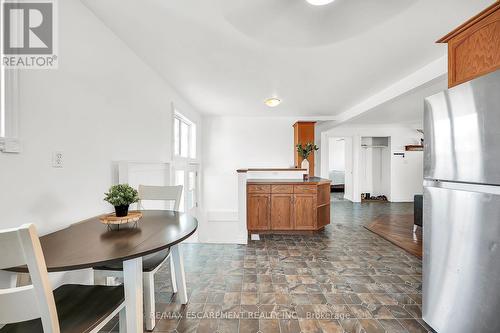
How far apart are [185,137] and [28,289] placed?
425 cm

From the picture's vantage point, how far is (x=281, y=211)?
3828 mm

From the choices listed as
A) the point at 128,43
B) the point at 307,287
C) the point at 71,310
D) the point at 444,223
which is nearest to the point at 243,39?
the point at 128,43

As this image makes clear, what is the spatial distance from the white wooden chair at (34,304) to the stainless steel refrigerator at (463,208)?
1.98m

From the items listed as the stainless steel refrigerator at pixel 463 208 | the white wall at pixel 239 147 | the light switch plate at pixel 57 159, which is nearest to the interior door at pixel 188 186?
the white wall at pixel 239 147

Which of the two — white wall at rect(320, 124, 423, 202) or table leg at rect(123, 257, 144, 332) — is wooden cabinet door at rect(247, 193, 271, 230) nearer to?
table leg at rect(123, 257, 144, 332)

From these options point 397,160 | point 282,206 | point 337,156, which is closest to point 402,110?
point 397,160

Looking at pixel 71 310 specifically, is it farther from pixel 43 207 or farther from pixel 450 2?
pixel 450 2

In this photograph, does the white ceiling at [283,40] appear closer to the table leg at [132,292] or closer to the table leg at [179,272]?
the table leg at [132,292]

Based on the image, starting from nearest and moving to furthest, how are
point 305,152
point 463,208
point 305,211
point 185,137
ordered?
point 463,208 → point 305,211 → point 305,152 → point 185,137

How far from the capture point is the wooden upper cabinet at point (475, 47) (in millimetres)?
1267

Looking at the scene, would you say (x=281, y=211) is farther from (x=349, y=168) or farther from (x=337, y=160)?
(x=337, y=160)

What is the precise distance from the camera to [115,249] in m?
1.05

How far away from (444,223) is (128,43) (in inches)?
123

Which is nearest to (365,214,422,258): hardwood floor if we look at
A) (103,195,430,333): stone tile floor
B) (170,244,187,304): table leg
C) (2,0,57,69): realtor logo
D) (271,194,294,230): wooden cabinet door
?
(103,195,430,333): stone tile floor
